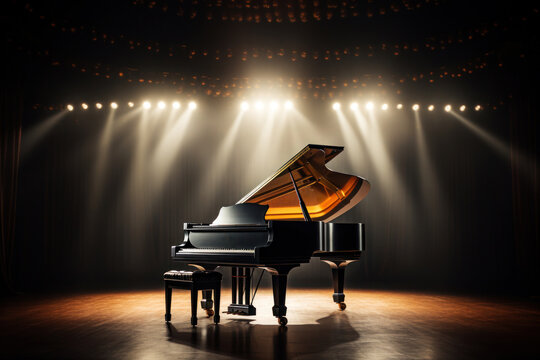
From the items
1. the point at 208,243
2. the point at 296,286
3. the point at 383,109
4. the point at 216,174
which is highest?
the point at 383,109

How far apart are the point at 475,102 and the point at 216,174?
503cm

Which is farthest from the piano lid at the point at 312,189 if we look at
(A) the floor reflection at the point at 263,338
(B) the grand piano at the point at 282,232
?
(A) the floor reflection at the point at 263,338

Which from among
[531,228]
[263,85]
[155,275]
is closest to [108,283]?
[155,275]

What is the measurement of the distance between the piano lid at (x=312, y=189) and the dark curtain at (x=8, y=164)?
460 cm

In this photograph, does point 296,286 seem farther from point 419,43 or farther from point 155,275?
point 419,43

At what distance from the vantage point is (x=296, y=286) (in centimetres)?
977

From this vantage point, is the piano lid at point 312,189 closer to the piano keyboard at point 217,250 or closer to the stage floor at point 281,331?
the piano keyboard at point 217,250

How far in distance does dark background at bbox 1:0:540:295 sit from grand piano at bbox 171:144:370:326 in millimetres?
2802

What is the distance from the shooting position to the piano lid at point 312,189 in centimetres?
533

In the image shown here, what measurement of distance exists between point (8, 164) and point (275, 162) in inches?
181

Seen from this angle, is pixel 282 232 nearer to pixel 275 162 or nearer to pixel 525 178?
pixel 275 162

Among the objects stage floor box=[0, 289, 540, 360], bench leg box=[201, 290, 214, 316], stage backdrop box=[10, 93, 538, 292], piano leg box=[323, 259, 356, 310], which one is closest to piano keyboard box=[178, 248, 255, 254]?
bench leg box=[201, 290, 214, 316]

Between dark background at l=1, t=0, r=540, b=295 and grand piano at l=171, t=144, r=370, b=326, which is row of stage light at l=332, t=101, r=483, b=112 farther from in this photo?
grand piano at l=171, t=144, r=370, b=326

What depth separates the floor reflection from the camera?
3.79 m
